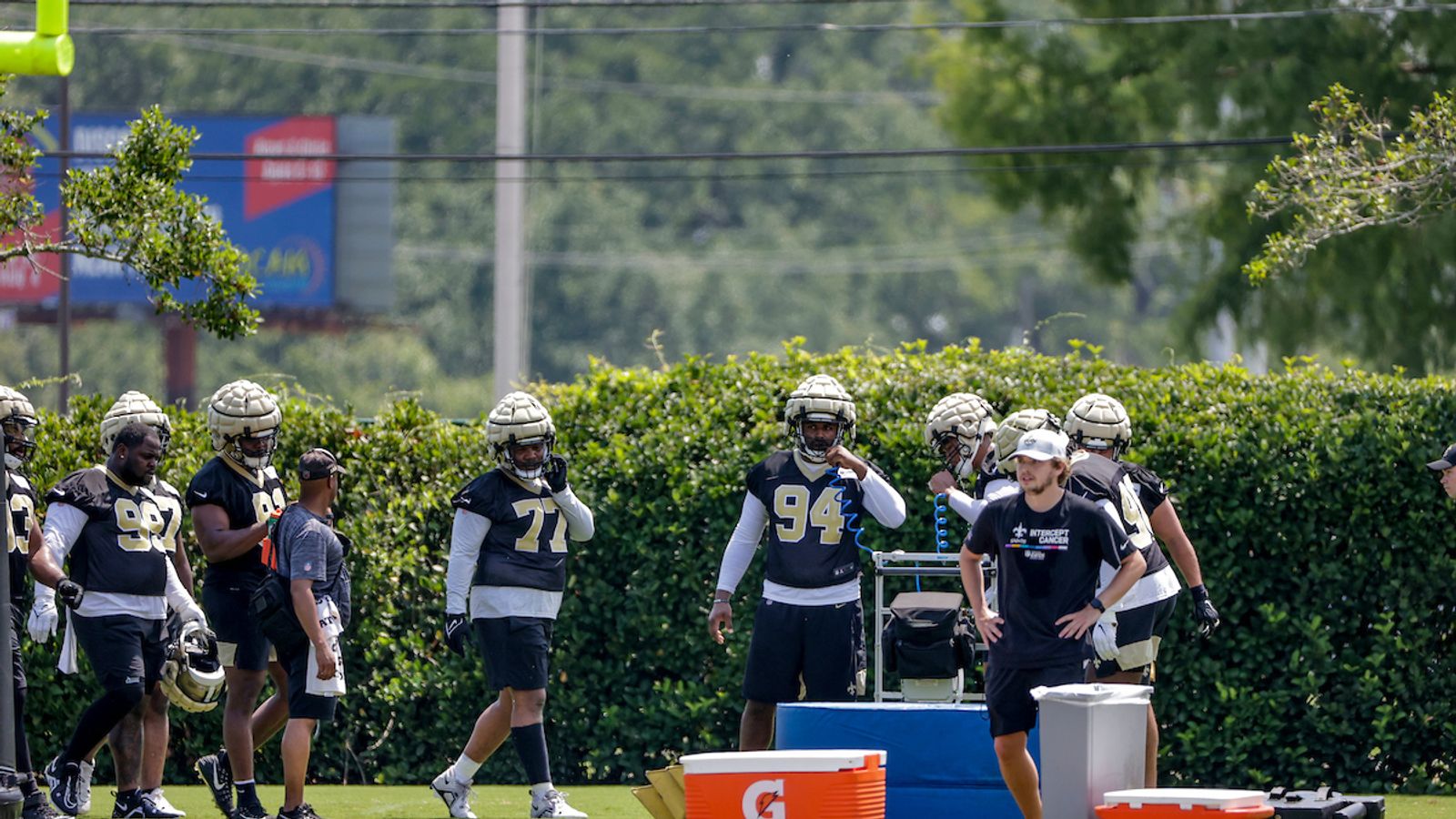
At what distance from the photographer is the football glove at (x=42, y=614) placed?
992 centimetres

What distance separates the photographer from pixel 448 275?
52.2m

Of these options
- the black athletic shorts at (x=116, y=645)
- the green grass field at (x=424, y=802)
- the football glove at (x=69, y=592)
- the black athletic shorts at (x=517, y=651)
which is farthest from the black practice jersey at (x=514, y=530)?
the football glove at (x=69, y=592)

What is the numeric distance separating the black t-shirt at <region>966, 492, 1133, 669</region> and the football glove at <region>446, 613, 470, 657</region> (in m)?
2.68

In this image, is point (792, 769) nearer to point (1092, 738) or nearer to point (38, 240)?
point (1092, 738)

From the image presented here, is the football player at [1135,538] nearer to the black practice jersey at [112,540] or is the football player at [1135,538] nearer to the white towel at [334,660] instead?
the white towel at [334,660]

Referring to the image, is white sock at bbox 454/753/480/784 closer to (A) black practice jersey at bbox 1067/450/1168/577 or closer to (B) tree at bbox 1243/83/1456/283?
(A) black practice jersey at bbox 1067/450/1168/577

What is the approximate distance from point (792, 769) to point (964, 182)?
4438 centimetres

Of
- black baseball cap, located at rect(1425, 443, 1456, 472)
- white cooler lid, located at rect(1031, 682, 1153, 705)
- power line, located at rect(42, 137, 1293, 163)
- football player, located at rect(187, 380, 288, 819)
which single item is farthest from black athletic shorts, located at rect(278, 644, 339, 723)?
power line, located at rect(42, 137, 1293, 163)

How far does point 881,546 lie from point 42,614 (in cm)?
460

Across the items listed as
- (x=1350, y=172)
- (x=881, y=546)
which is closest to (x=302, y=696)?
(x=881, y=546)

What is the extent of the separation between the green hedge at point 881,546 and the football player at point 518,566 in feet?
6.92

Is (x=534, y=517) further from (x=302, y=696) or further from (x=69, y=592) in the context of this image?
(x=69, y=592)

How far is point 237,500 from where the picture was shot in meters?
10.1

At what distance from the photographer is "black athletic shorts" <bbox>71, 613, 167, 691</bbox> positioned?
991 cm
